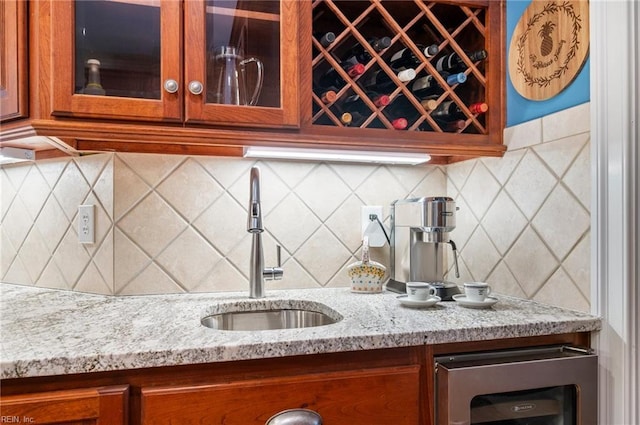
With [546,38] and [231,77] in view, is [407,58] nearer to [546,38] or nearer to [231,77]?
[546,38]

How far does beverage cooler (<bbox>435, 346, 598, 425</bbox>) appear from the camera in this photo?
911mm

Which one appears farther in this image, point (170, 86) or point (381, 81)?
point (381, 81)

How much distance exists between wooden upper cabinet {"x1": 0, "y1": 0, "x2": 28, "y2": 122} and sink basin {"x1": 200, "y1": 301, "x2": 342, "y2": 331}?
0.71 metres

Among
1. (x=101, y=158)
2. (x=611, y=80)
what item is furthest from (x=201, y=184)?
(x=611, y=80)

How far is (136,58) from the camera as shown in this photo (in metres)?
1.10

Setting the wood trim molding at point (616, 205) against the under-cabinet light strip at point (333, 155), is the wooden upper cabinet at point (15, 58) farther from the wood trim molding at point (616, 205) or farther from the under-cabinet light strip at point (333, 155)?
the wood trim molding at point (616, 205)

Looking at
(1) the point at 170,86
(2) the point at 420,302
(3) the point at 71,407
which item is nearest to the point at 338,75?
(1) the point at 170,86

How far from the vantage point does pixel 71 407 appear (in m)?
0.74

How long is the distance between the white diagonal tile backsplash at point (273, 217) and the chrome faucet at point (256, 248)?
12 centimetres

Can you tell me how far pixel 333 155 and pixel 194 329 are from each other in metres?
0.66

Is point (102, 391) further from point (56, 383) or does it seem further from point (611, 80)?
point (611, 80)

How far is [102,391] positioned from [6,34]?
0.87 meters

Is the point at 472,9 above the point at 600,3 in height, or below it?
above

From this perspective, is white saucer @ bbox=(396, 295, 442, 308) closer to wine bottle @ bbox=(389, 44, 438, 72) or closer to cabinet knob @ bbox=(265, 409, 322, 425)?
cabinet knob @ bbox=(265, 409, 322, 425)
